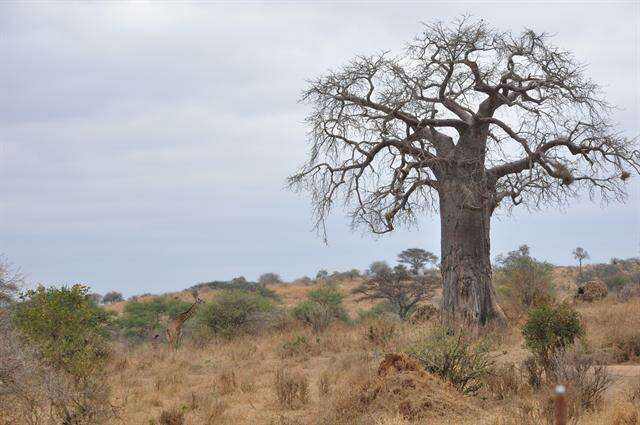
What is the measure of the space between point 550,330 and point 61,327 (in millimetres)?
7340

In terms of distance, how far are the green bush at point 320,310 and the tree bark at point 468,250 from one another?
491cm

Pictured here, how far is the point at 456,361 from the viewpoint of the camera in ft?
32.1

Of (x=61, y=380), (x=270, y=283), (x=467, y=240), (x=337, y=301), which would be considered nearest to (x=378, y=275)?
(x=337, y=301)

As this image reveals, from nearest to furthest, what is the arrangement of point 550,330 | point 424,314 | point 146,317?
point 550,330 < point 424,314 < point 146,317

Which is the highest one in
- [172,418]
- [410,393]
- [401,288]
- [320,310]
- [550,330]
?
[401,288]

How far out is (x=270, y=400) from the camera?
35.0 feet

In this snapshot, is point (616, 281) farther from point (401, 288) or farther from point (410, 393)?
point (410, 393)

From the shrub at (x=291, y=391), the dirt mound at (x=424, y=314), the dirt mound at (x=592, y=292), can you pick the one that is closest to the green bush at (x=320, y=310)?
the dirt mound at (x=424, y=314)

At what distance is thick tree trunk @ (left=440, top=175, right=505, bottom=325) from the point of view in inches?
613

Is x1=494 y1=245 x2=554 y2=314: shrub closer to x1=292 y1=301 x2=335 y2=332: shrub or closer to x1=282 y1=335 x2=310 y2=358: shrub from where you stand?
x1=292 y1=301 x2=335 y2=332: shrub

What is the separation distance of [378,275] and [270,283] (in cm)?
2562

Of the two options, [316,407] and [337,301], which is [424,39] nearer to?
[316,407]

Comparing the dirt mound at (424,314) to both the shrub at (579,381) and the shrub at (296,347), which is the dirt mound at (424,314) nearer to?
the shrub at (296,347)

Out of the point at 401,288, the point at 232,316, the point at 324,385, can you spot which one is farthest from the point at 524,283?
the point at 324,385
